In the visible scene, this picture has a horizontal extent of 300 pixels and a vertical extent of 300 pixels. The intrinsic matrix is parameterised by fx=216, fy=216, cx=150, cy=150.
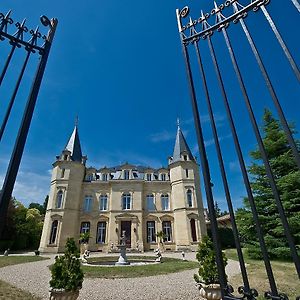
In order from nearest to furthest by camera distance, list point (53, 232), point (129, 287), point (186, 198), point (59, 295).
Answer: point (59, 295), point (129, 287), point (53, 232), point (186, 198)

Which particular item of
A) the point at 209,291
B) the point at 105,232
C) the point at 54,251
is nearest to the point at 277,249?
the point at 209,291

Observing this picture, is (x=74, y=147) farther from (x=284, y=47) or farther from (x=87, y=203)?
(x=284, y=47)

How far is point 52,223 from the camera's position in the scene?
2181 cm

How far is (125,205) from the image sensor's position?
24203 mm

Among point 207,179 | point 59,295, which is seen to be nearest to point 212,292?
point 207,179

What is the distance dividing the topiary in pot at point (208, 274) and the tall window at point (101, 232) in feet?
65.0

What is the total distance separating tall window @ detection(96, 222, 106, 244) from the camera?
23.0 m

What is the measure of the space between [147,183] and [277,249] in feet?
52.4

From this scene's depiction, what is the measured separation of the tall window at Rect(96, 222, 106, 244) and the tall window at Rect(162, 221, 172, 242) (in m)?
6.51

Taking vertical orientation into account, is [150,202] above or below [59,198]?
below

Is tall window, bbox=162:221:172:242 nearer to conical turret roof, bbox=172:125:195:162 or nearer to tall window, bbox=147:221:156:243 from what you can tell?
tall window, bbox=147:221:156:243

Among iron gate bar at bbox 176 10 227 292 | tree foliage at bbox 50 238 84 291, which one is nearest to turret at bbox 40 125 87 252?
tree foliage at bbox 50 238 84 291

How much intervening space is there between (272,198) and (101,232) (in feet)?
57.9

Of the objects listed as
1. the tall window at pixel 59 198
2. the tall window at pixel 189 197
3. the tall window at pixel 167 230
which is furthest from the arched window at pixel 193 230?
the tall window at pixel 59 198
